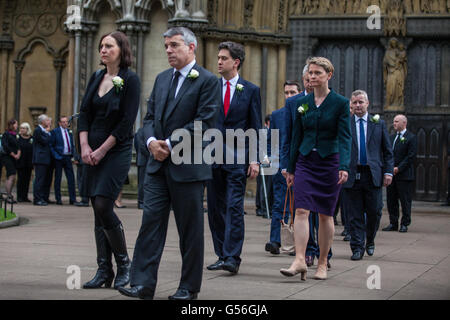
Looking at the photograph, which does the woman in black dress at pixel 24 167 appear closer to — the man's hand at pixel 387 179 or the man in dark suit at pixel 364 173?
the man in dark suit at pixel 364 173

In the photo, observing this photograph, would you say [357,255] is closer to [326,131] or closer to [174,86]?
[326,131]

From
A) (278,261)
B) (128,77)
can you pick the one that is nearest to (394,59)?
(278,261)

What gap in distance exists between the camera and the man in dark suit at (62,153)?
17.8 meters

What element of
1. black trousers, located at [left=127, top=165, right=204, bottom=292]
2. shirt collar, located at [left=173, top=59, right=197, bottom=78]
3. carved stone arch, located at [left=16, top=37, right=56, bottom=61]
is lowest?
black trousers, located at [left=127, top=165, right=204, bottom=292]

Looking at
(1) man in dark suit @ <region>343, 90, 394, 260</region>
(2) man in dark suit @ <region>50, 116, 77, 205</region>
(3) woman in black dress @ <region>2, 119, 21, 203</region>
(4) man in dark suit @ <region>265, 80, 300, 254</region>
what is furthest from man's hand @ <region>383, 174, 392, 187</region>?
(3) woman in black dress @ <region>2, 119, 21, 203</region>

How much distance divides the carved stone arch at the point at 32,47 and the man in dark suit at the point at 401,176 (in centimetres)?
1098

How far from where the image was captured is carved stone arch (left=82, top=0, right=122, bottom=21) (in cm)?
1933

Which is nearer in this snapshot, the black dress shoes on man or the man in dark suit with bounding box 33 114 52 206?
the black dress shoes on man

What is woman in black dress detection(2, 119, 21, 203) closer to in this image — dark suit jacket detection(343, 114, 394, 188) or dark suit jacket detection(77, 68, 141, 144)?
dark suit jacket detection(343, 114, 394, 188)

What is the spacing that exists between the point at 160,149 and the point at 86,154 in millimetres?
853

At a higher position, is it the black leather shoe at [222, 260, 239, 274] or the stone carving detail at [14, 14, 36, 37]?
the stone carving detail at [14, 14, 36, 37]

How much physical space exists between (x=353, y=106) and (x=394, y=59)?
1042 centimetres

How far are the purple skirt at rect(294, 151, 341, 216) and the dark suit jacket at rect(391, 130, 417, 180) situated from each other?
6.90 metres
